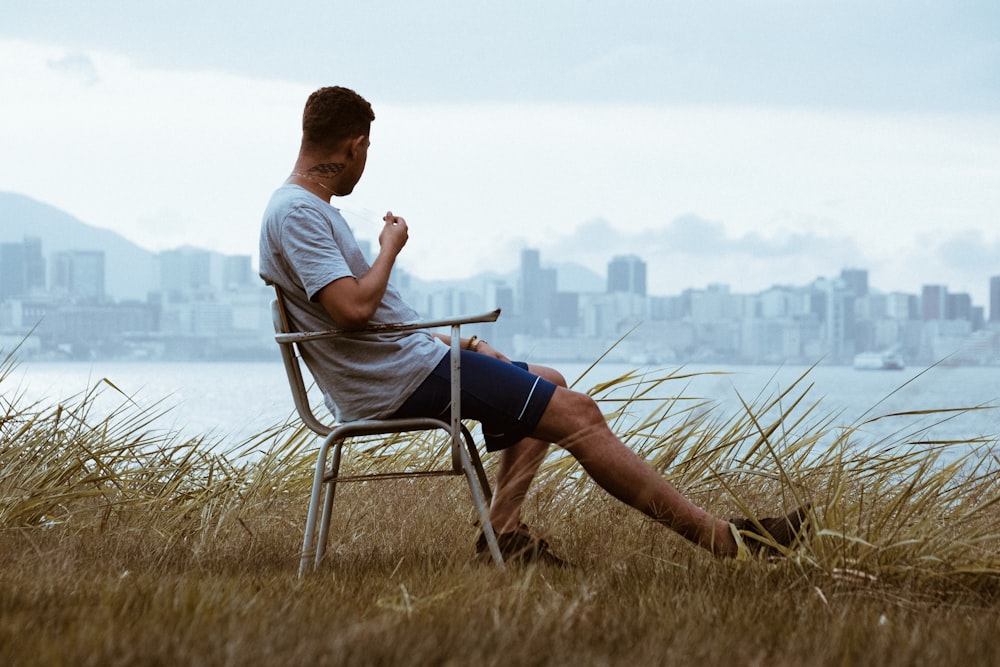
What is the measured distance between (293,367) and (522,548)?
2.33 feet

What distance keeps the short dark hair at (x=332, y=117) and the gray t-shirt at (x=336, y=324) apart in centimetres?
14

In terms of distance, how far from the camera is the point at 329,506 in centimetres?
283

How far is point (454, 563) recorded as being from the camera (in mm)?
2656

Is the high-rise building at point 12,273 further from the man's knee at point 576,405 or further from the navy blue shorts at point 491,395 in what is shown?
the man's knee at point 576,405

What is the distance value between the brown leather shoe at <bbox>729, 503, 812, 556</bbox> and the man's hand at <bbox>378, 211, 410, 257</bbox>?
1023mm

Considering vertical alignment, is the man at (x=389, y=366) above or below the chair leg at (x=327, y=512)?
above

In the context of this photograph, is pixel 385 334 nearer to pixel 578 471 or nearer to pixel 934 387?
pixel 934 387

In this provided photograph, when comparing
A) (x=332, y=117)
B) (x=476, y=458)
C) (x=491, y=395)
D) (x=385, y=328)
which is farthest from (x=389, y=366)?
(x=332, y=117)

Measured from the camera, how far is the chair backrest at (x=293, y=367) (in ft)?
8.80

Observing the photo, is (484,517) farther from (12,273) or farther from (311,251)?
(12,273)

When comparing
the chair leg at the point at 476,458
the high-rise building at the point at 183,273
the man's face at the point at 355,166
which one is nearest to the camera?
the man's face at the point at 355,166

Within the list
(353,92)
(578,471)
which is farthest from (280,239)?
(578,471)

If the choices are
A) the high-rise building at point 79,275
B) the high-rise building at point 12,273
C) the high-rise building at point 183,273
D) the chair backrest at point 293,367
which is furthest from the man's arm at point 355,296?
the high-rise building at point 12,273

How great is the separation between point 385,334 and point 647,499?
725 millimetres
